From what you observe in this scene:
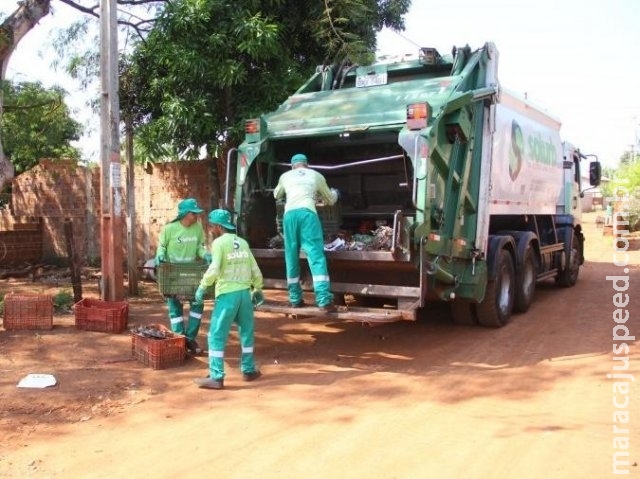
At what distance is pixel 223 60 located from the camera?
9492mm

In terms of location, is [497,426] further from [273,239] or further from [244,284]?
[273,239]

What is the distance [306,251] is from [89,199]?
26.6ft

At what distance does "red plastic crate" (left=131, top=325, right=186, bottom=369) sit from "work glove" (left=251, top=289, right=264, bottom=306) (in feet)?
2.59

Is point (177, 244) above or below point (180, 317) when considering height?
above

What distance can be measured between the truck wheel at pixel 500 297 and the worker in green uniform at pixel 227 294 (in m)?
3.02

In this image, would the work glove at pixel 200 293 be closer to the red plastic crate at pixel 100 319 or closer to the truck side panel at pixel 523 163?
the red plastic crate at pixel 100 319

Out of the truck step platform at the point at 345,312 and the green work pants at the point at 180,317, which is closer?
the truck step platform at the point at 345,312

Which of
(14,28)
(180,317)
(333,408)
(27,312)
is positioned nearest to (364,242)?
(180,317)

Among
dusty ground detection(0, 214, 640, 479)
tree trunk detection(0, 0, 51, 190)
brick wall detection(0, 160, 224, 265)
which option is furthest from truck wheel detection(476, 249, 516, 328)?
tree trunk detection(0, 0, 51, 190)

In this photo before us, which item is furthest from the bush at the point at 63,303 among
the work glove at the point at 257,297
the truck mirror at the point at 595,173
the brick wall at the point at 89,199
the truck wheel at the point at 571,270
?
the truck mirror at the point at 595,173

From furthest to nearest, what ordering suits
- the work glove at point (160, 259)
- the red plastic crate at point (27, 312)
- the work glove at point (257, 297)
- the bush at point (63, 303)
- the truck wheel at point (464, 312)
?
the bush at point (63, 303) → the truck wheel at point (464, 312) → the red plastic crate at point (27, 312) → the work glove at point (160, 259) → the work glove at point (257, 297)

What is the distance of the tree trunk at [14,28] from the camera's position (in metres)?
8.24

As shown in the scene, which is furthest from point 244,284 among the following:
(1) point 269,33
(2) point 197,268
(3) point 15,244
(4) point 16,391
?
(3) point 15,244

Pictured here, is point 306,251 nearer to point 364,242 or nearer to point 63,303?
point 364,242
